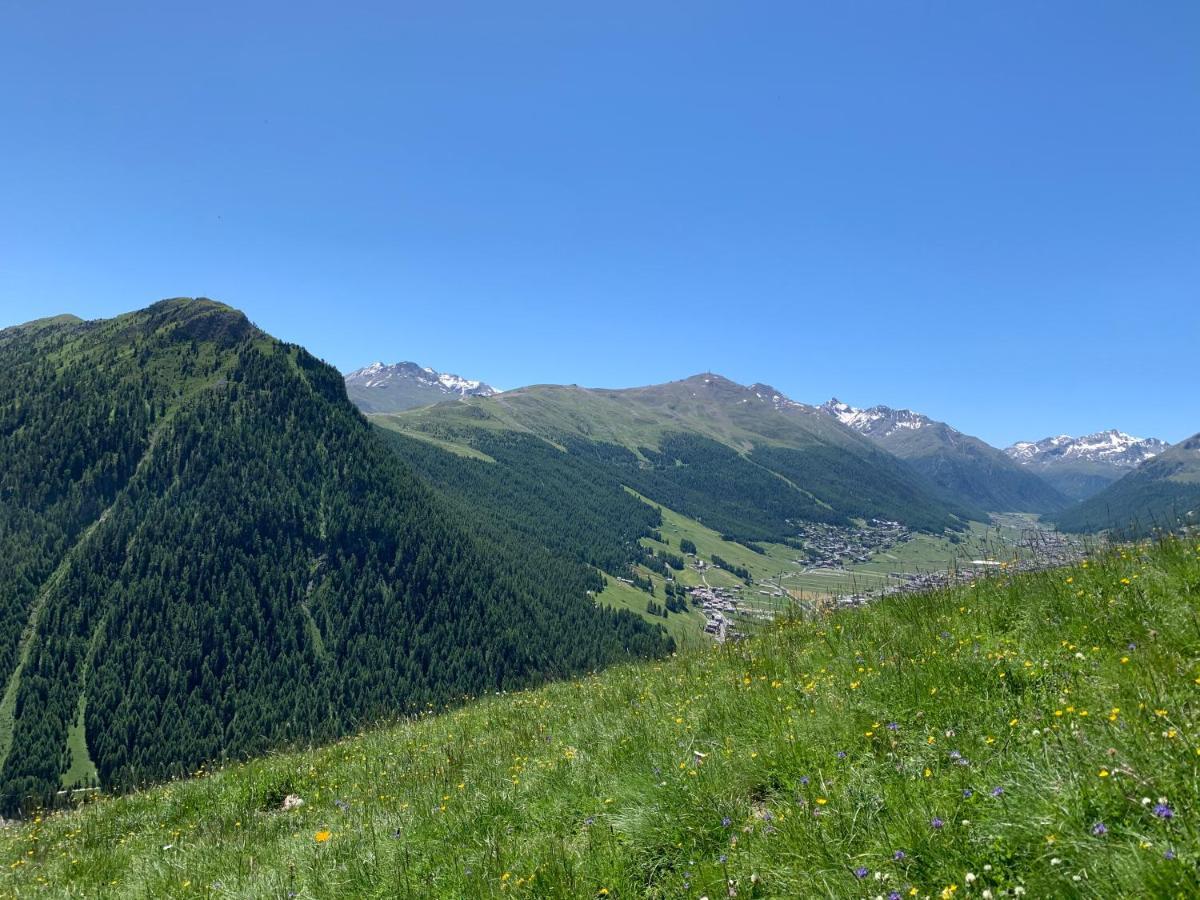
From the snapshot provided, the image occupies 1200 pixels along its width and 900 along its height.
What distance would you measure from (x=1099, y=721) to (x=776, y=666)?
221 inches

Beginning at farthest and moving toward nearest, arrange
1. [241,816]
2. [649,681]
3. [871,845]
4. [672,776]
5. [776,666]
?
[649,681] → [241,816] → [776,666] → [672,776] → [871,845]

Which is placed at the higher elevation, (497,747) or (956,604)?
(956,604)

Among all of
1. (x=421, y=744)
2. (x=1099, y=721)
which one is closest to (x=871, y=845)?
(x=1099, y=721)

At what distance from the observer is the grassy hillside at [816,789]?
425 cm

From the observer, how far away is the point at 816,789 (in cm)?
591

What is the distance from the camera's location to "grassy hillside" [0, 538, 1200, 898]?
4254 mm

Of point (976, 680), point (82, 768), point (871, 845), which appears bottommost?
point (82, 768)

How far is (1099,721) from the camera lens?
5.16m

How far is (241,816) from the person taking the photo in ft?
36.6

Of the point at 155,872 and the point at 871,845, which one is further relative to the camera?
the point at 155,872

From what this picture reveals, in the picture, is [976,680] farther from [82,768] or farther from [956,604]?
[82,768]

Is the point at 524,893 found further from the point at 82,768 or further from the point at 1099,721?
the point at 82,768

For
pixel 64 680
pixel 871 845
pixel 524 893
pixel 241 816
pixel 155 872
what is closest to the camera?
pixel 871 845

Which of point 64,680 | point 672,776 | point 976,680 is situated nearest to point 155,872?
point 672,776
